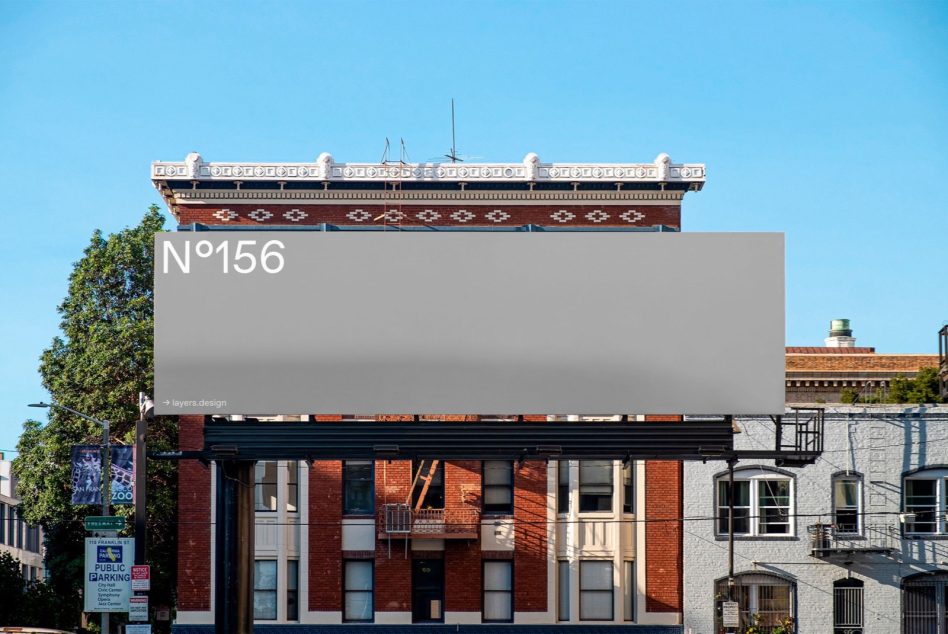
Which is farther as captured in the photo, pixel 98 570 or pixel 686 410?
pixel 98 570

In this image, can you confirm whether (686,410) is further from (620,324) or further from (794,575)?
(794,575)

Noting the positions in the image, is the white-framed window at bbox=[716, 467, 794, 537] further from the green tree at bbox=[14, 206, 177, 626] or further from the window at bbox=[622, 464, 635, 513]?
the green tree at bbox=[14, 206, 177, 626]

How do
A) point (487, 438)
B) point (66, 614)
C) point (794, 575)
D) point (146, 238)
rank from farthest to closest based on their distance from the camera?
point (146, 238), point (794, 575), point (66, 614), point (487, 438)

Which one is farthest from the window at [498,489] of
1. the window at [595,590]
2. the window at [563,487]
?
the window at [595,590]

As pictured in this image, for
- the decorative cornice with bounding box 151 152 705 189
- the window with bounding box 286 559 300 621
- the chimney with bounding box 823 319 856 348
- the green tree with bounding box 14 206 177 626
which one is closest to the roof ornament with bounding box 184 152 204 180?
the decorative cornice with bounding box 151 152 705 189

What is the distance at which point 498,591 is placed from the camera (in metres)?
50.3

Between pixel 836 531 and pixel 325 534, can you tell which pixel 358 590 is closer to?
pixel 325 534

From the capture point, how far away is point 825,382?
232 feet

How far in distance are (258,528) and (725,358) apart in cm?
2408

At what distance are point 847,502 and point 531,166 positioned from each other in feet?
50.1

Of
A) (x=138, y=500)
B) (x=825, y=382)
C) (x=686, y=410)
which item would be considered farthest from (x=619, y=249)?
(x=825, y=382)

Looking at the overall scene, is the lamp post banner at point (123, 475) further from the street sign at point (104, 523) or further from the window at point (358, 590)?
the window at point (358, 590)

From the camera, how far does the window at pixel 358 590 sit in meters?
50.3

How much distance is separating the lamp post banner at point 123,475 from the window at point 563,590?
16.4 metres
